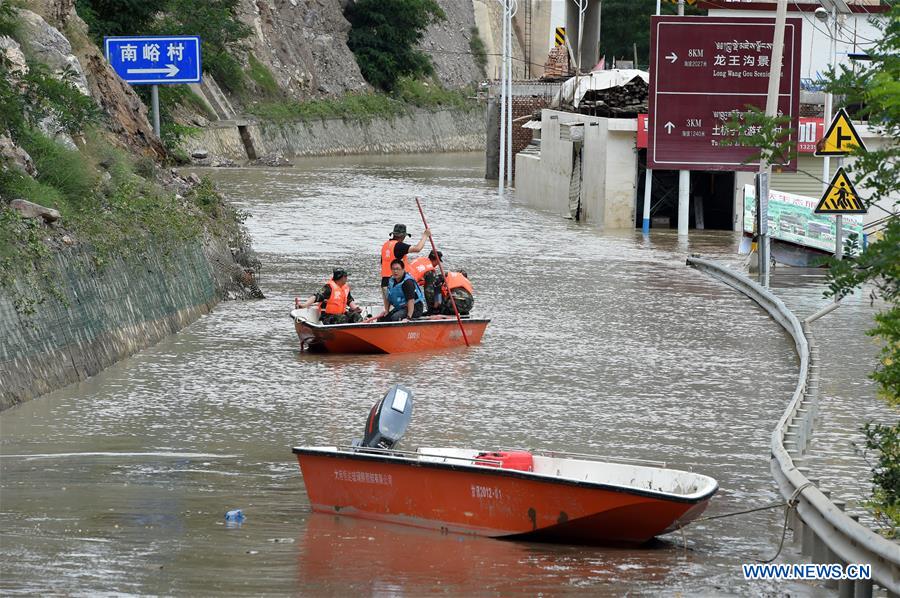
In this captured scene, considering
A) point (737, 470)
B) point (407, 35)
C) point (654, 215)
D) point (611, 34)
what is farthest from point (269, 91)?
point (737, 470)

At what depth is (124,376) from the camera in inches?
683

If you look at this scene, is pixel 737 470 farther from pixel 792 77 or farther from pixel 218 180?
Answer: pixel 218 180

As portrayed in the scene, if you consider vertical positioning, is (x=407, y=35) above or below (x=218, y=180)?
above

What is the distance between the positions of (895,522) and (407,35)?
80732 mm

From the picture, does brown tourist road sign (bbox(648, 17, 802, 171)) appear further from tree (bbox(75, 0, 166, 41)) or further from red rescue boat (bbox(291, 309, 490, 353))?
tree (bbox(75, 0, 166, 41))

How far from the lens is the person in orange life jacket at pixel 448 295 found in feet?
68.7

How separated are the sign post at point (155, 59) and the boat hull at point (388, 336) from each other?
17.7 meters

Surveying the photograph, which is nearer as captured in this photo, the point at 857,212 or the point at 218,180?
the point at 857,212

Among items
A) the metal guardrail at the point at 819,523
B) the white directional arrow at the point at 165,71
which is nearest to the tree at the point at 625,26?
the white directional arrow at the point at 165,71

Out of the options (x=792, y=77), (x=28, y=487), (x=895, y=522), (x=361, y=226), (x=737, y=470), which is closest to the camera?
(x=895, y=522)

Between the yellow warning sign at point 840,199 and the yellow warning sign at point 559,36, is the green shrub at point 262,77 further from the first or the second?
the yellow warning sign at point 840,199

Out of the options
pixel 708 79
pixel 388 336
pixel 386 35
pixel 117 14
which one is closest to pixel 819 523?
pixel 388 336

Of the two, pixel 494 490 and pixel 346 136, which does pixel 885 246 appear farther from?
pixel 346 136

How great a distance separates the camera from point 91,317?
692 inches
